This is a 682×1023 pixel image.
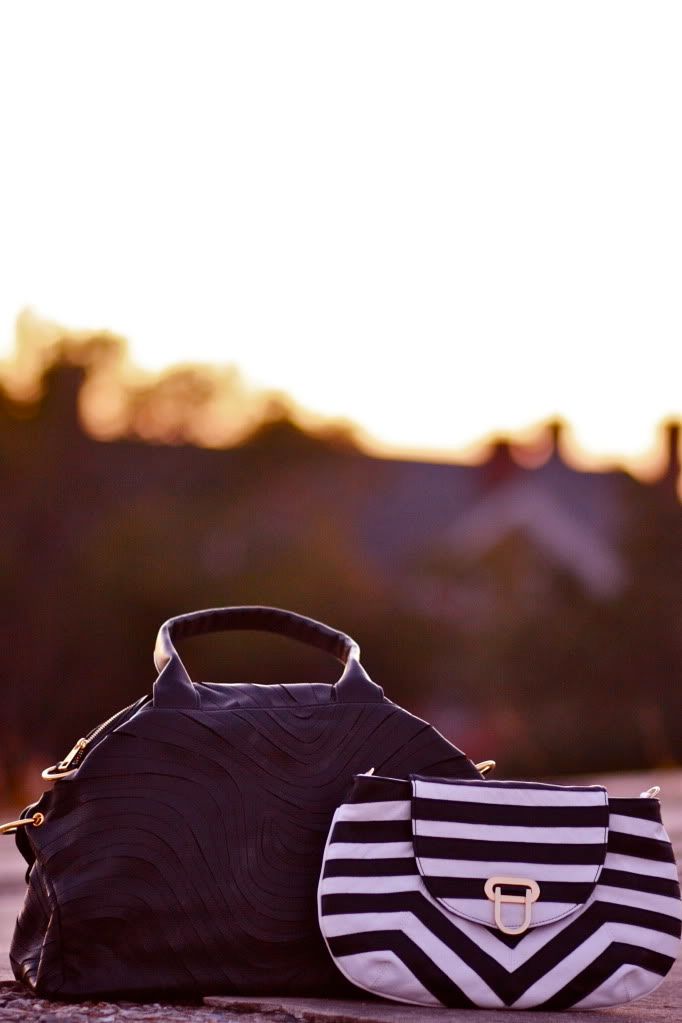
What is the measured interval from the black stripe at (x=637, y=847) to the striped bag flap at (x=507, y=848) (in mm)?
39

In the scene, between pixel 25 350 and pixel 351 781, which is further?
pixel 25 350

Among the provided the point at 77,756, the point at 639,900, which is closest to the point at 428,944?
the point at 639,900

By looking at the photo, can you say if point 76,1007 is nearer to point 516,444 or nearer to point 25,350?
point 25,350

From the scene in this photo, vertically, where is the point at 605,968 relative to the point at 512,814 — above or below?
below

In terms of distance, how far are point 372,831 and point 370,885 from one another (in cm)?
9

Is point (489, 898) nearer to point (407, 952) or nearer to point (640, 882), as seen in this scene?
point (407, 952)

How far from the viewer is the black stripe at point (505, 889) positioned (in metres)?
2.29

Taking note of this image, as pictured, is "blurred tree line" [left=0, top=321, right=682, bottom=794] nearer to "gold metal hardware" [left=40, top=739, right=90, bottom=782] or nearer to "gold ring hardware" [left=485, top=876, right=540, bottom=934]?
"gold metal hardware" [left=40, top=739, right=90, bottom=782]

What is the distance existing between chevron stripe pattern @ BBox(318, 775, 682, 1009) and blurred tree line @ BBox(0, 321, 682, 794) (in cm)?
1045

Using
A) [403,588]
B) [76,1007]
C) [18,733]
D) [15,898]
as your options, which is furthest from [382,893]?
[403,588]

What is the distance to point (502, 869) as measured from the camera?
91.1 inches

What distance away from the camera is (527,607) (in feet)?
60.2

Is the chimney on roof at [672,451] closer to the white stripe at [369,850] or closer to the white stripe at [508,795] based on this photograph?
the white stripe at [508,795]

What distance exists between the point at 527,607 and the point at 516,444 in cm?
1308
